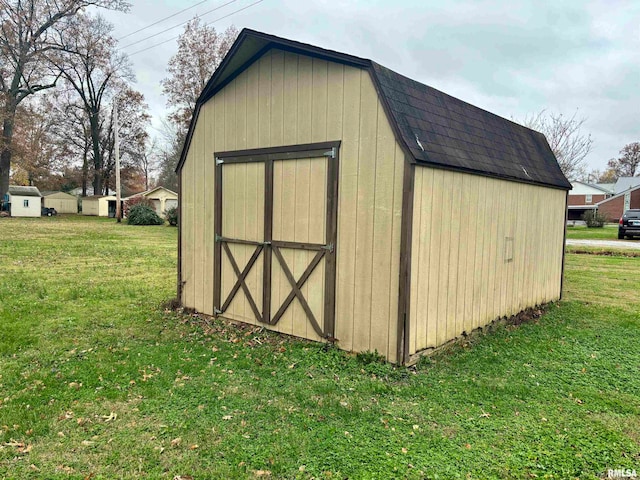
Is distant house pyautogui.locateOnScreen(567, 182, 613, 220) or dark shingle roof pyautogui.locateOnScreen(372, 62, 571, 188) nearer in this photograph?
dark shingle roof pyautogui.locateOnScreen(372, 62, 571, 188)

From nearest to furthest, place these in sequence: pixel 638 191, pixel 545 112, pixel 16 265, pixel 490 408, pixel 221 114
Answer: pixel 490 408, pixel 221 114, pixel 16 265, pixel 545 112, pixel 638 191

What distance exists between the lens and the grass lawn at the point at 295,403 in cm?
272

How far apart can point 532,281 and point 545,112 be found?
22387 millimetres

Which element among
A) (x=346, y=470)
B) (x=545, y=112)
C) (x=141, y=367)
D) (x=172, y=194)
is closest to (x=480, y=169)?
(x=346, y=470)

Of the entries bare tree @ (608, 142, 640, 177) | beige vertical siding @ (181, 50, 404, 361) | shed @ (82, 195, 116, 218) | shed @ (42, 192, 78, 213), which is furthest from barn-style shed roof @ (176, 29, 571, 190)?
bare tree @ (608, 142, 640, 177)

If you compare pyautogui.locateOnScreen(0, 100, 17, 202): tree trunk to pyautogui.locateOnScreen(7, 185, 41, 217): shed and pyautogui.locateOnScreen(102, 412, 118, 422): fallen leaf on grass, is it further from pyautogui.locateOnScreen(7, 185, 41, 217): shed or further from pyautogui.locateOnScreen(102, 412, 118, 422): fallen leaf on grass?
pyautogui.locateOnScreen(102, 412, 118, 422): fallen leaf on grass

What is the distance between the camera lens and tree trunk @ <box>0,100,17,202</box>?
28844 millimetres

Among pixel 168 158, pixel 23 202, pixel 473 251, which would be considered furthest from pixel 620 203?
pixel 23 202

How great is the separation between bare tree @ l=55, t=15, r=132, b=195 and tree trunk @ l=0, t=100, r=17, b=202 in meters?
4.70

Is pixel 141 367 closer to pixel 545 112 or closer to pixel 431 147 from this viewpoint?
pixel 431 147

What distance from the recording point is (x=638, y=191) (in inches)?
1548

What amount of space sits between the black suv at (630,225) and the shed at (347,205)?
2061cm

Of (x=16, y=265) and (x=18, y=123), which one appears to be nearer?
(x=16, y=265)

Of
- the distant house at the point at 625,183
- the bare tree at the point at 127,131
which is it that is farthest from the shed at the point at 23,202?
the distant house at the point at 625,183
